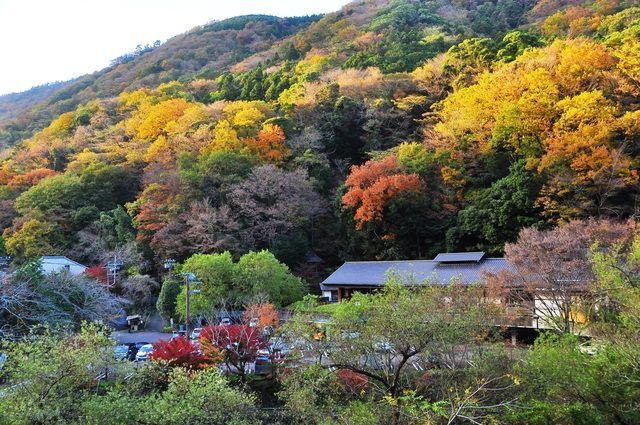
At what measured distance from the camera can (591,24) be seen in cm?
3691

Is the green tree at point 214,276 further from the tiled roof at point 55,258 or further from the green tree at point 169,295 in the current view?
the tiled roof at point 55,258

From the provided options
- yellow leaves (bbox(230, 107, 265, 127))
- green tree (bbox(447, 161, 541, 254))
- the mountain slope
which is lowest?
green tree (bbox(447, 161, 541, 254))

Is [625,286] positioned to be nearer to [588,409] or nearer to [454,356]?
[588,409]

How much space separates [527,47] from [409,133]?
369 inches

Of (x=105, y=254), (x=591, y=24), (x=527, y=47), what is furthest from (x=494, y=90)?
(x=105, y=254)

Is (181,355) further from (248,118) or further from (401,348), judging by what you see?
(248,118)

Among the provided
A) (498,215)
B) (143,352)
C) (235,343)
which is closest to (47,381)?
(235,343)

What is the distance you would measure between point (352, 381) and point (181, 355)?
19.4ft

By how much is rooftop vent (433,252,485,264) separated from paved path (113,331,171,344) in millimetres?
14742

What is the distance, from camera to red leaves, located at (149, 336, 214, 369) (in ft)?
51.7

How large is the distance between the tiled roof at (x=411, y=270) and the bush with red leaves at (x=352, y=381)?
7794 millimetres

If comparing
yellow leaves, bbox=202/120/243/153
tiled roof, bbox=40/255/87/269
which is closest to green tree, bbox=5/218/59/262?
tiled roof, bbox=40/255/87/269

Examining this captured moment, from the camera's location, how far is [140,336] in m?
26.2

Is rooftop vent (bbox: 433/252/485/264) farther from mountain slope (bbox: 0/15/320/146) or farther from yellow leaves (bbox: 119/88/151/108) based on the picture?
mountain slope (bbox: 0/15/320/146)
